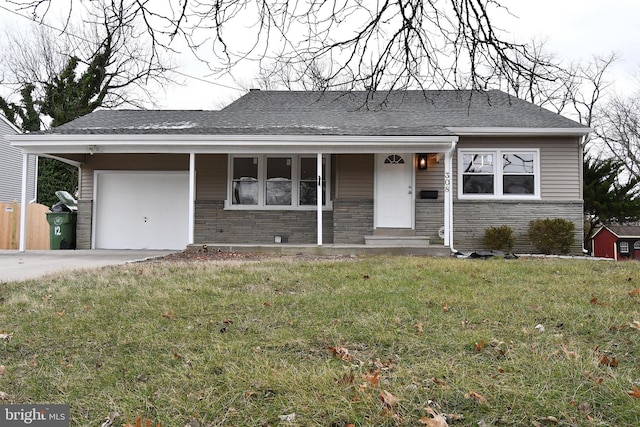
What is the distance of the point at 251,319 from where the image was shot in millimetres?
3467

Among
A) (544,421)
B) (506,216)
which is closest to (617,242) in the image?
(506,216)

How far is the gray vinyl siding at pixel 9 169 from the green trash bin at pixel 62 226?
31.2ft

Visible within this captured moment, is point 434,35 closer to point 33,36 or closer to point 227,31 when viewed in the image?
point 227,31

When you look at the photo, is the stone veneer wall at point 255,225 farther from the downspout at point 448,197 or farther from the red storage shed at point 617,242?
the red storage shed at point 617,242

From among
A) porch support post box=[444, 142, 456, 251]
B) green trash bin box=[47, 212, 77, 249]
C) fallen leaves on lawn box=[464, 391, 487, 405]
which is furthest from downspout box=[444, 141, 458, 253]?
green trash bin box=[47, 212, 77, 249]

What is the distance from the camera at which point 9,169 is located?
782 inches

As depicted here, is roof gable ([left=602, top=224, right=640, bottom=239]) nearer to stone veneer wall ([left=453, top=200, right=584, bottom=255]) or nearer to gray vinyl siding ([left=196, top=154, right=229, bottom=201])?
stone veneer wall ([left=453, top=200, right=584, bottom=255])

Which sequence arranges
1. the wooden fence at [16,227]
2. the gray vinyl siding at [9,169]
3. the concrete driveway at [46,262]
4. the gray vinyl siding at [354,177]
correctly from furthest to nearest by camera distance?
the gray vinyl siding at [9,169]
the wooden fence at [16,227]
the gray vinyl siding at [354,177]
the concrete driveway at [46,262]

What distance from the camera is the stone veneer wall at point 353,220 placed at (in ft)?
34.6

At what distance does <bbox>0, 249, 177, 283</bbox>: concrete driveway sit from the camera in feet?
20.9

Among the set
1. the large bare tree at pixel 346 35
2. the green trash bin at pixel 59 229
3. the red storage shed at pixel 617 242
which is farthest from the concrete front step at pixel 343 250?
the red storage shed at pixel 617 242

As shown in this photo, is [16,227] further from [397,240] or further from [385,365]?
[385,365]

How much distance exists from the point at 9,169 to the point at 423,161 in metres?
19.6

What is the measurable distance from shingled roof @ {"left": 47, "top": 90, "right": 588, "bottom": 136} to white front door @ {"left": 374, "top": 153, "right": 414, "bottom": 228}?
2.88 feet
